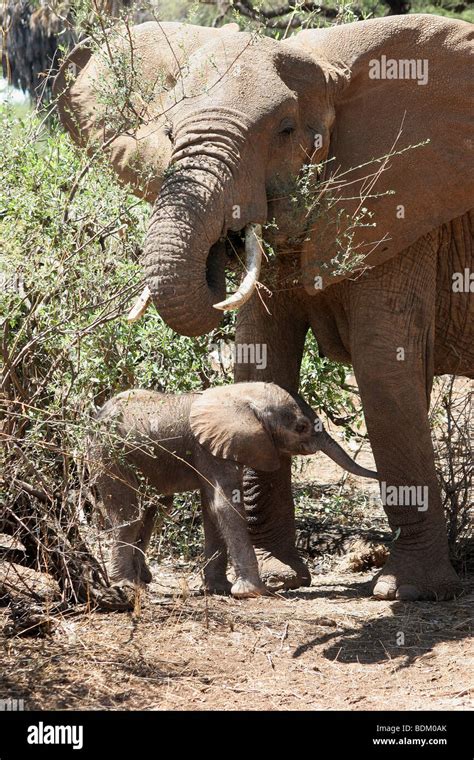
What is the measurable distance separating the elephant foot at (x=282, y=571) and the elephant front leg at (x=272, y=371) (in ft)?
0.09

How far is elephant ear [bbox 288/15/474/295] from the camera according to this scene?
6.88 meters

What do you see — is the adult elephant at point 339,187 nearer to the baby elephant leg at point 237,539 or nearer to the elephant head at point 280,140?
the elephant head at point 280,140

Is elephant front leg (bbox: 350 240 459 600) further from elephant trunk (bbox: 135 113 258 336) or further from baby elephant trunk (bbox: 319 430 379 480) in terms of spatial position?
elephant trunk (bbox: 135 113 258 336)

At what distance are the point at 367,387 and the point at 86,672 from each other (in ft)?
8.03

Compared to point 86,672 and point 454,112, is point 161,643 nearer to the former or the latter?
point 86,672

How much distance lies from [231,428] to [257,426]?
0.15 metres

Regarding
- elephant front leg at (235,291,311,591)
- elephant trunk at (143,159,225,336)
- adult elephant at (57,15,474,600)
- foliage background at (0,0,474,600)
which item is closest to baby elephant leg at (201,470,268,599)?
foliage background at (0,0,474,600)

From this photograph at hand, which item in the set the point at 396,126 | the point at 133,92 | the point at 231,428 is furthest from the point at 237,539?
the point at 396,126

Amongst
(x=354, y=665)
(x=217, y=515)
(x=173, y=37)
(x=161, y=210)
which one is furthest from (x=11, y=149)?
(x=354, y=665)

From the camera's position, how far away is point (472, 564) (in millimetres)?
7750

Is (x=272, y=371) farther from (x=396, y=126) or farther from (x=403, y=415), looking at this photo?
(x=396, y=126)

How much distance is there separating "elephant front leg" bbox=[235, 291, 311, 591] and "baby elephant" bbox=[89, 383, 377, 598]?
3.18 feet

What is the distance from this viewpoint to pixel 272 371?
768 cm

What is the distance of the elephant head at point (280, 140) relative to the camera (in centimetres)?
581
